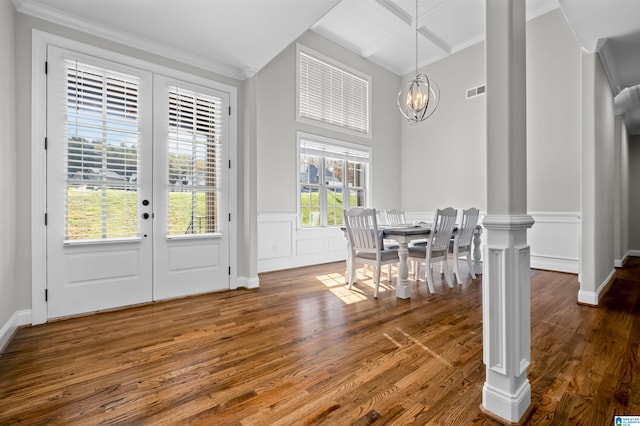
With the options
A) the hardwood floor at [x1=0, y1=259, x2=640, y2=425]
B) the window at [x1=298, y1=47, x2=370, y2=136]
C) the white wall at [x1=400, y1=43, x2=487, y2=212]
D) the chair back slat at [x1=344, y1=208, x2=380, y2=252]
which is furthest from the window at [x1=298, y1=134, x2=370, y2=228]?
the hardwood floor at [x1=0, y1=259, x2=640, y2=425]

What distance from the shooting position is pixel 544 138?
479cm

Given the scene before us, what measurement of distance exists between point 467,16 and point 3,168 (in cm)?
623

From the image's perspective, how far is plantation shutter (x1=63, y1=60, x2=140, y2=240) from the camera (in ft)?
8.89

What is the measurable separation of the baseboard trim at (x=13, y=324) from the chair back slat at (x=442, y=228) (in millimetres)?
3868

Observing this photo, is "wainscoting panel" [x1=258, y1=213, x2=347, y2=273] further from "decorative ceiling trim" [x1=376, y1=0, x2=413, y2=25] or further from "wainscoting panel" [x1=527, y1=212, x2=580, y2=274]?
"decorative ceiling trim" [x1=376, y1=0, x2=413, y2=25]

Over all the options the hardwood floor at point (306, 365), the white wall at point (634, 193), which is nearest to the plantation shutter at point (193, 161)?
the hardwood floor at point (306, 365)

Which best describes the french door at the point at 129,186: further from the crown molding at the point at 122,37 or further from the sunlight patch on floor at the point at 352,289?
the sunlight patch on floor at the point at 352,289

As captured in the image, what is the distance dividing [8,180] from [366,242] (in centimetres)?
321

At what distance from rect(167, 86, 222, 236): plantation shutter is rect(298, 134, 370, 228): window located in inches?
69.9

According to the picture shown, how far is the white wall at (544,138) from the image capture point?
14.8ft

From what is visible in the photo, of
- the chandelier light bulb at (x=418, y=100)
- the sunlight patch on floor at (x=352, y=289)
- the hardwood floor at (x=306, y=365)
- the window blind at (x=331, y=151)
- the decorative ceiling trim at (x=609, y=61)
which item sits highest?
the decorative ceiling trim at (x=609, y=61)

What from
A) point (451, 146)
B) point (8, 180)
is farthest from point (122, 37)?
point (451, 146)

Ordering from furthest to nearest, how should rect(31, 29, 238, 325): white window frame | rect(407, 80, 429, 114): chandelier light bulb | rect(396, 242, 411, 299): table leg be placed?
rect(407, 80, 429, 114): chandelier light bulb → rect(396, 242, 411, 299): table leg → rect(31, 29, 238, 325): white window frame

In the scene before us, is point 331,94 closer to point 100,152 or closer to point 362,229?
point 362,229
